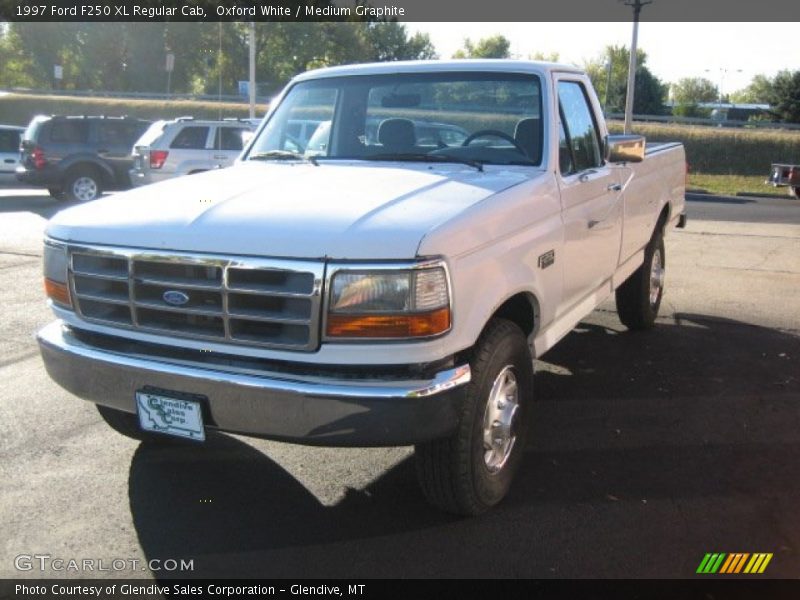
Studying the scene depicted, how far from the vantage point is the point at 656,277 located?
7.30 meters

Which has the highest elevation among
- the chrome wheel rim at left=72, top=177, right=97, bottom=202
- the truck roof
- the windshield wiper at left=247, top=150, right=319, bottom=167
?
the truck roof

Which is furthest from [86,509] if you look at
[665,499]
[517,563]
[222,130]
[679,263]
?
[222,130]

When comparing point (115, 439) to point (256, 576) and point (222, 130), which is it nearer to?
point (256, 576)

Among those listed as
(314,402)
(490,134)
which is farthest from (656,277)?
(314,402)

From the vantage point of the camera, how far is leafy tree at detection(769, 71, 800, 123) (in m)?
55.6

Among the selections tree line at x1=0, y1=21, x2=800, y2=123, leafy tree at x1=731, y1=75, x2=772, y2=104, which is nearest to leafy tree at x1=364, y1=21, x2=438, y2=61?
tree line at x1=0, y1=21, x2=800, y2=123

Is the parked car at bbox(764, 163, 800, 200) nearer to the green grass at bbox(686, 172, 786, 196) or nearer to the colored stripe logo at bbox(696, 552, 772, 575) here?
the green grass at bbox(686, 172, 786, 196)

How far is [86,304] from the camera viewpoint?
3.67m

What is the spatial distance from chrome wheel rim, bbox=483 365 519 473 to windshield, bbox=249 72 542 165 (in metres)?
1.29

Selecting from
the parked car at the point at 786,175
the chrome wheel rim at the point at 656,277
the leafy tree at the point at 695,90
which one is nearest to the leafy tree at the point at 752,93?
the leafy tree at the point at 695,90

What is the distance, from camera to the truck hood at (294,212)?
3170mm

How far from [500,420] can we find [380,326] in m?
0.94

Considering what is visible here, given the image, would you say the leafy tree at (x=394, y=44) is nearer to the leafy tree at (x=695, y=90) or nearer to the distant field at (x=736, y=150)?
the distant field at (x=736, y=150)

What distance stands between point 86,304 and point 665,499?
2.80 meters
